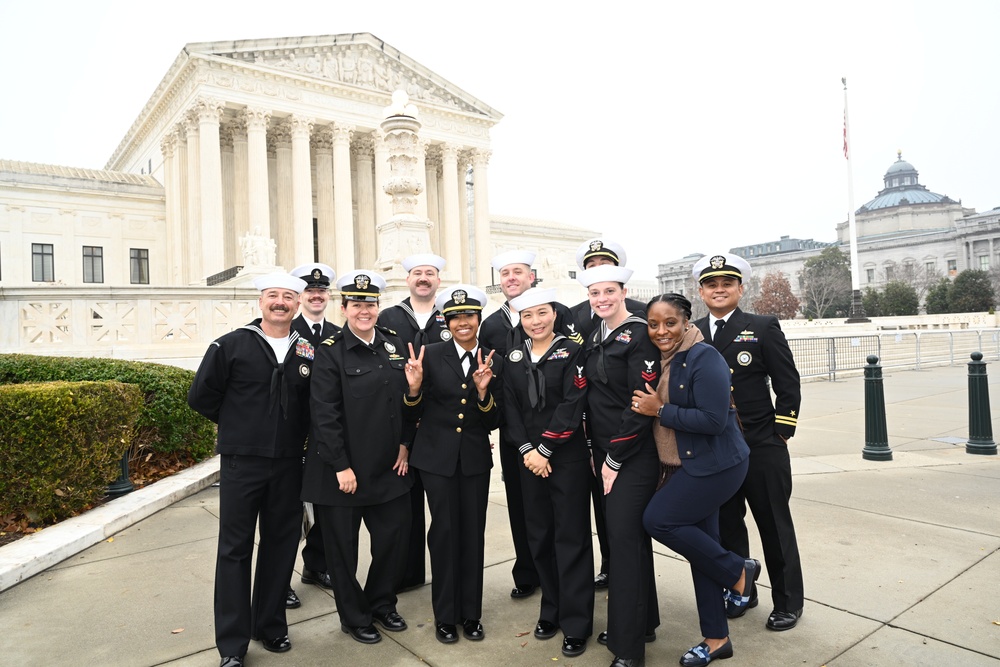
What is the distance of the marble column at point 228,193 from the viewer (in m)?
43.2

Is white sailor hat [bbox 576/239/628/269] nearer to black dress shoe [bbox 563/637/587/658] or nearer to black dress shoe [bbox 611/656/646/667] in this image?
black dress shoe [bbox 563/637/587/658]

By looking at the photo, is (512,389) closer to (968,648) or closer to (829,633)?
(829,633)

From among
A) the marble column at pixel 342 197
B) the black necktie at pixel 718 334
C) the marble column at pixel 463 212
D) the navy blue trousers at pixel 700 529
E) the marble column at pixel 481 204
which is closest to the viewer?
→ the navy blue trousers at pixel 700 529

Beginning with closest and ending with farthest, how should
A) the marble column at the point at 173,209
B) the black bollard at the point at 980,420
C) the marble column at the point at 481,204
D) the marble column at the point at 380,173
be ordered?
the black bollard at the point at 980,420
the marble column at the point at 380,173
the marble column at the point at 173,209
the marble column at the point at 481,204

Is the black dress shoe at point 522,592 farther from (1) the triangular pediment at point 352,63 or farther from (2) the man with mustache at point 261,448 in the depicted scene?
(1) the triangular pediment at point 352,63

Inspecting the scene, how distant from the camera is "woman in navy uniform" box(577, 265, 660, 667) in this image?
3.93 metres

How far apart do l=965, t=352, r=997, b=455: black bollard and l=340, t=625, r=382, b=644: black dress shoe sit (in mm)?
9108

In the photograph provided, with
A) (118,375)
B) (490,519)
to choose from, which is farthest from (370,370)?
(118,375)

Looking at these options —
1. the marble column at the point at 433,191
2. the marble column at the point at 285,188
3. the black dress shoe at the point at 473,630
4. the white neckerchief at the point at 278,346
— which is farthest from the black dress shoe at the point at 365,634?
the marble column at the point at 433,191

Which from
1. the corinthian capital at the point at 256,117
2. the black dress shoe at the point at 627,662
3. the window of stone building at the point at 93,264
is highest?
the corinthian capital at the point at 256,117

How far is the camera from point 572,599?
4234mm

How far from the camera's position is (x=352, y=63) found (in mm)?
44656

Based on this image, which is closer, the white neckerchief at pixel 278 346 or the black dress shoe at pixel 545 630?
the black dress shoe at pixel 545 630

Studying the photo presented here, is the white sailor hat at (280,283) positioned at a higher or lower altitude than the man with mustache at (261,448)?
higher
